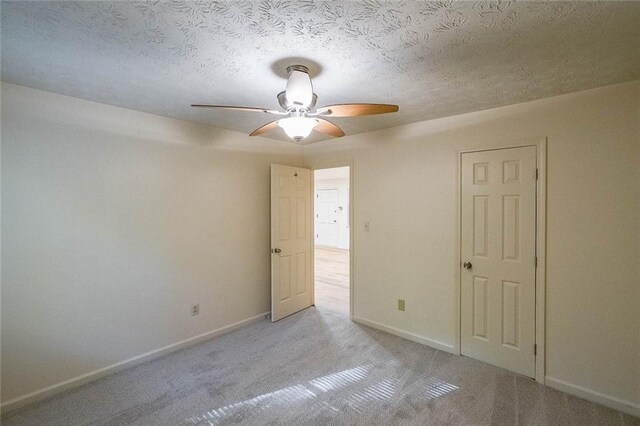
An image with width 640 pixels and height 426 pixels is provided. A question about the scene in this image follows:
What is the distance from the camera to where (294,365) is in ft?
8.46

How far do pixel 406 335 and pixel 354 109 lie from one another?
2512 millimetres

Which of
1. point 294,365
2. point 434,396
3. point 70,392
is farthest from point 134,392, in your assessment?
point 434,396

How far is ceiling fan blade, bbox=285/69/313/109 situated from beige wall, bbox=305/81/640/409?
1.74m

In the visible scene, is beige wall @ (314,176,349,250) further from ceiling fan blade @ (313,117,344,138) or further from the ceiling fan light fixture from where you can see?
the ceiling fan light fixture

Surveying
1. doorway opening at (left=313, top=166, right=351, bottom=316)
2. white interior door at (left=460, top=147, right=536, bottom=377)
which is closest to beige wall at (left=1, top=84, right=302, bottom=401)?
white interior door at (left=460, top=147, right=536, bottom=377)

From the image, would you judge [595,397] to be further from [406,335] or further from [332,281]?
[332,281]

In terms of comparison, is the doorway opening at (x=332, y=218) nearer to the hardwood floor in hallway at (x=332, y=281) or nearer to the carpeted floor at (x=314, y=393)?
the hardwood floor in hallway at (x=332, y=281)

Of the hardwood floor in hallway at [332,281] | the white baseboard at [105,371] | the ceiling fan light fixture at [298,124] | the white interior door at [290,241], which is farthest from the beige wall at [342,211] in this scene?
the ceiling fan light fixture at [298,124]

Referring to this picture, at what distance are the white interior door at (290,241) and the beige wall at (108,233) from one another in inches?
13.5

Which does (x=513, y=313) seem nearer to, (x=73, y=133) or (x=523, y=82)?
(x=523, y=82)

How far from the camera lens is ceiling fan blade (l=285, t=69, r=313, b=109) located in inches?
62.8

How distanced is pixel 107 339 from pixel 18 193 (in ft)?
4.36

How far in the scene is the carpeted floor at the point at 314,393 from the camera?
1.95 m

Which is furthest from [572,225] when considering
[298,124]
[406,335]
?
[298,124]
